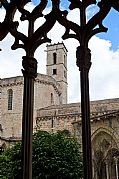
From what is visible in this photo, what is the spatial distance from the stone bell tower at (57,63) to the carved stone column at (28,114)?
4128 centimetres

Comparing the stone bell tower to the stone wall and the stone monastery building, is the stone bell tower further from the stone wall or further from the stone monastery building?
the stone wall

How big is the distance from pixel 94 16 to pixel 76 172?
1197cm

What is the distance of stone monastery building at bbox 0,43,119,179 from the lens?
1947cm

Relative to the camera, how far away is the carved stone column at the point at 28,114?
12.3 feet

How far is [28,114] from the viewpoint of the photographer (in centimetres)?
400

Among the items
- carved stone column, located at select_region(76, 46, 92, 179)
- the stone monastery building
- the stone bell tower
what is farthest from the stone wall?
carved stone column, located at select_region(76, 46, 92, 179)

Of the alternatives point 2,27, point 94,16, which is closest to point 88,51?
point 94,16

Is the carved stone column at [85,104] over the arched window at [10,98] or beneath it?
beneath

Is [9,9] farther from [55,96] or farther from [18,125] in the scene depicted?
[55,96]

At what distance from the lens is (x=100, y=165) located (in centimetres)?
1828

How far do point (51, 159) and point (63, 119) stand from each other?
14.5 meters

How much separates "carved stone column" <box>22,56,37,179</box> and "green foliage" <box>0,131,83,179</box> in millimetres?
10428

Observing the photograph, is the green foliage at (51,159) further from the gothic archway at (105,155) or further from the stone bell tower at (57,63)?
the stone bell tower at (57,63)

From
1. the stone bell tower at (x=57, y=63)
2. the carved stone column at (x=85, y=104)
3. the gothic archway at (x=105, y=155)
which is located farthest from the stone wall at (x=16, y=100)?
the carved stone column at (x=85, y=104)
